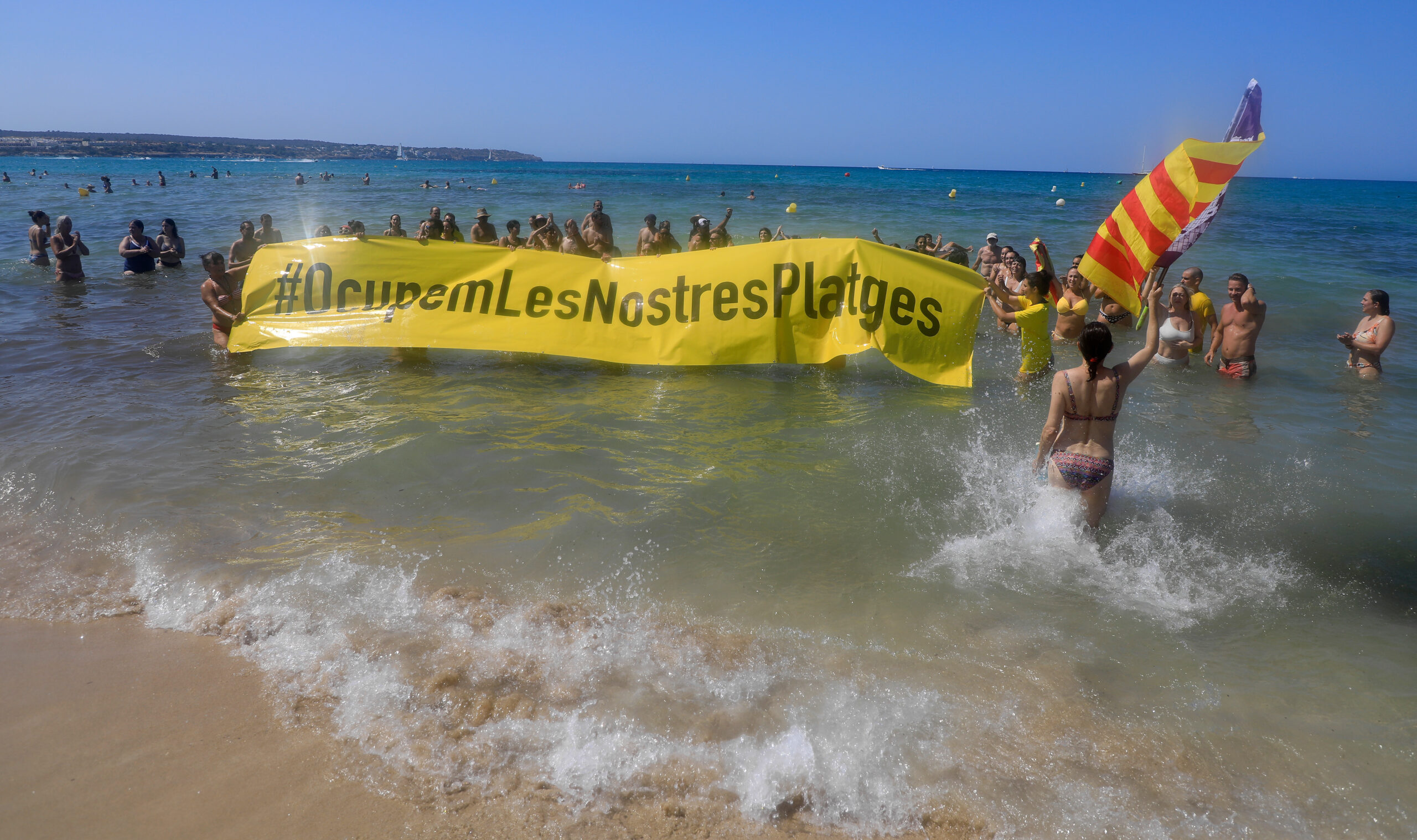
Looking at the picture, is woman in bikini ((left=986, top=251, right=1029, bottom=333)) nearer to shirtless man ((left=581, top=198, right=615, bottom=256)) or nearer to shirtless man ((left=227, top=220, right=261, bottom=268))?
shirtless man ((left=581, top=198, right=615, bottom=256))

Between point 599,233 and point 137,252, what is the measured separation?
401 inches

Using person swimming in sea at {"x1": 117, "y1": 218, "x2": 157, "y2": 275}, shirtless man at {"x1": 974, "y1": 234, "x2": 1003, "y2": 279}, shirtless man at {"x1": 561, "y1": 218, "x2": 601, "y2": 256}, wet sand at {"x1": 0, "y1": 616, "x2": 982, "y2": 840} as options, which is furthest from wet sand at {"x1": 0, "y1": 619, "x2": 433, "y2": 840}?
person swimming in sea at {"x1": 117, "y1": 218, "x2": 157, "y2": 275}

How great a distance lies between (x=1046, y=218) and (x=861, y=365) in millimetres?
36216

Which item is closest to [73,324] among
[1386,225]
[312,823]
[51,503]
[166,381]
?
[166,381]

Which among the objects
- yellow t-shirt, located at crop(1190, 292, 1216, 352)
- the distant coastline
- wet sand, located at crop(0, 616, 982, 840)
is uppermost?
the distant coastline

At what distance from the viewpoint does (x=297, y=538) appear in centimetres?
532

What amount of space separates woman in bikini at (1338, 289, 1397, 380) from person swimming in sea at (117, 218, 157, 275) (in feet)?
66.9

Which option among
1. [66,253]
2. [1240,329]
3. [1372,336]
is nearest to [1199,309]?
[1240,329]

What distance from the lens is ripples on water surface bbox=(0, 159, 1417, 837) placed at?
3396 mm

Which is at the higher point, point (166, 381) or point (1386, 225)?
point (1386, 225)

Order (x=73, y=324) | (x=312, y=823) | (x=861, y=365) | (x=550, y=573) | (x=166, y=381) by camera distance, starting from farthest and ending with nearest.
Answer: (x=73, y=324) < (x=861, y=365) < (x=166, y=381) < (x=550, y=573) < (x=312, y=823)

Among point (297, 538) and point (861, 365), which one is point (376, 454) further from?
point (861, 365)

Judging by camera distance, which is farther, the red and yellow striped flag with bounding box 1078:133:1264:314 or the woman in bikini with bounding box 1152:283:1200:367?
the woman in bikini with bounding box 1152:283:1200:367

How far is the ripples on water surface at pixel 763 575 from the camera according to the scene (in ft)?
11.1
